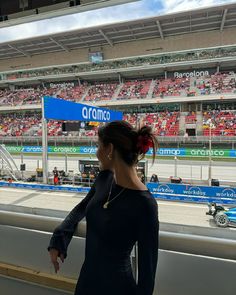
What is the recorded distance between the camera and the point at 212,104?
1091 inches

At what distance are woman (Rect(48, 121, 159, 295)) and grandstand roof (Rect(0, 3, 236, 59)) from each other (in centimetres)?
2650

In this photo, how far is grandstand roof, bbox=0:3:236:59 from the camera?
1024 inches

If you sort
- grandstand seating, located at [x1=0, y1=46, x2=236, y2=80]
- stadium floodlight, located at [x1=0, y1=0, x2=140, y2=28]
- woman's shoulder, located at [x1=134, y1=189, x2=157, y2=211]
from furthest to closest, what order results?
grandstand seating, located at [x1=0, y1=46, x2=236, y2=80] < stadium floodlight, located at [x1=0, y1=0, x2=140, y2=28] < woman's shoulder, located at [x1=134, y1=189, x2=157, y2=211]

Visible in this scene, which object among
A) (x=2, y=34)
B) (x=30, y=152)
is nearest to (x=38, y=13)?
(x=2, y=34)

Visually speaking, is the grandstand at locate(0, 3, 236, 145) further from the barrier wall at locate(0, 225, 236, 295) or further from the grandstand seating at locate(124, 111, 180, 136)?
the barrier wall at locate(0, 225, 236, 295)

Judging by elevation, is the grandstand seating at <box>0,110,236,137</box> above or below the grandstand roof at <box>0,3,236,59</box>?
below

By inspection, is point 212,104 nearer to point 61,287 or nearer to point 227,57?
point 227,57

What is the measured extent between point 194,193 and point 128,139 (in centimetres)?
930

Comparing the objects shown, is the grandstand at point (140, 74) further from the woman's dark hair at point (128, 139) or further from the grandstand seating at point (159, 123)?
the woman's dark hair at point (128, 139)

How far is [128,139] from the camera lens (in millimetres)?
1072

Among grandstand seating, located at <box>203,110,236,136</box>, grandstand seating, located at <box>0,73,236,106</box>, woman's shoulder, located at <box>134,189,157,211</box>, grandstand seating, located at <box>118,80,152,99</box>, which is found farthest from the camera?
grandstand seating, located at <box>118,80,152,99</box>

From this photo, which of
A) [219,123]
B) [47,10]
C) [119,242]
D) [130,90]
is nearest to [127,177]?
[119,242]

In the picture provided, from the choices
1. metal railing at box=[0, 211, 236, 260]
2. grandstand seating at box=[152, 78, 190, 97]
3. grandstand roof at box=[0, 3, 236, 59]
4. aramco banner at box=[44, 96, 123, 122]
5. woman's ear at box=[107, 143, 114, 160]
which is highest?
grandstand roof at box=[0, 3, 236, 59]

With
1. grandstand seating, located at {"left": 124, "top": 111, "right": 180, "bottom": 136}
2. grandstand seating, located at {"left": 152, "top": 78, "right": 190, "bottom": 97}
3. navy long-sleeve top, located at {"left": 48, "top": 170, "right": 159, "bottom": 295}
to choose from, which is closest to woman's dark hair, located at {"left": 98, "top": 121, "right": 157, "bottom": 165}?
navy long-sleeve top, located at {"left": 48, "top": 170, "right": 159, "bottom": 295}
